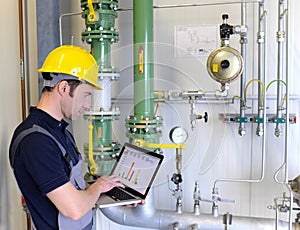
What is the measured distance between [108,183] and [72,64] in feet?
1.36

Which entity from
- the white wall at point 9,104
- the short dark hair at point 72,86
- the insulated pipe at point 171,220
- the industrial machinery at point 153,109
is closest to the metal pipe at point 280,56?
the industrial machinery at point 153,109

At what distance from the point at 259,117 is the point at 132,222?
74 cm

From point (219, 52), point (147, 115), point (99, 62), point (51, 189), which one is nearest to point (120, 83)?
point (99, 62)

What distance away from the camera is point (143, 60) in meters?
1.41

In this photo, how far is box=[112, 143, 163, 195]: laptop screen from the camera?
1206mm

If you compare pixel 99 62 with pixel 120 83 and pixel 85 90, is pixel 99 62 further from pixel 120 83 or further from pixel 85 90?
pixel 85 90

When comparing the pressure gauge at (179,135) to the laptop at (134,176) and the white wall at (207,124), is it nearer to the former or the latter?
the laptop at (134,176)

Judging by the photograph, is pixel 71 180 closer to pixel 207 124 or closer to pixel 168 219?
pixel 168 219

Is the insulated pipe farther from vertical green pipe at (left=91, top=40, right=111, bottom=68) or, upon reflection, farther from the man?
vertical green pipe at (left=91, top=40, right=111, bottom=68)

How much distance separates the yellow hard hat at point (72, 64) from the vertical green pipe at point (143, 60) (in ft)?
1.00

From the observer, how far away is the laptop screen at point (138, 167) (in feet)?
3.96

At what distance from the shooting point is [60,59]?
111 centimetres

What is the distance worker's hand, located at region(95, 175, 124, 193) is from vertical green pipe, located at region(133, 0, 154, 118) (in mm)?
297

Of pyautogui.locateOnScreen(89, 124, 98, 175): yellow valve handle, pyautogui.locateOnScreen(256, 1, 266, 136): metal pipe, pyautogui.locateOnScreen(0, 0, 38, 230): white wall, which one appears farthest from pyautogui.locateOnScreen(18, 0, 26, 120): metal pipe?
pyautogui.locateOnScreen(256, 1, 266, 136): metal pipe
